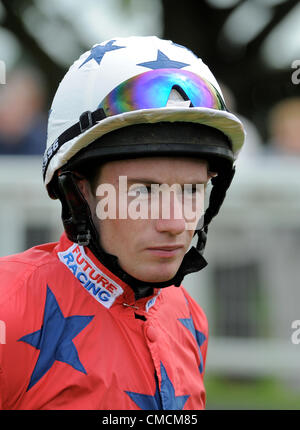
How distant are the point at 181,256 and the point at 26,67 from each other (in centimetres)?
902

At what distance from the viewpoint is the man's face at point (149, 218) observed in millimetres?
2270

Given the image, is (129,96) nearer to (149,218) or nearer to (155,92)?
→ (155,92)

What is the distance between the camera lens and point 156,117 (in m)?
2.29

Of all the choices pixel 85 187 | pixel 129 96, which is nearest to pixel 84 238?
pixel 85 187

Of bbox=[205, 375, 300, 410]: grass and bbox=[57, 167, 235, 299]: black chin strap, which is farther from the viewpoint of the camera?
bbox=[205, 375, 300, 410]: grass

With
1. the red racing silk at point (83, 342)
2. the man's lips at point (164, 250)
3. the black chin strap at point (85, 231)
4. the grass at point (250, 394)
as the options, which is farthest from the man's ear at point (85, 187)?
the grass at point (250, 394)

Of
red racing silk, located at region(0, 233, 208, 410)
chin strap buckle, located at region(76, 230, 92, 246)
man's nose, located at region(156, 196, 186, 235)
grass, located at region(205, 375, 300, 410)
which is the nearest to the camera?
red racing silk, located at region(0, 233, 208, 410)

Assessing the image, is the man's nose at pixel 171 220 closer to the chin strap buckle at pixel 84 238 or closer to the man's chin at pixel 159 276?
the man's chin at pixel 159 276

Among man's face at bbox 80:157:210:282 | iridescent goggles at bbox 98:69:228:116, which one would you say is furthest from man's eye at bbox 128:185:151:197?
iridescent goggles at bbox 98:69:228:116

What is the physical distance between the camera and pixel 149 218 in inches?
89.6

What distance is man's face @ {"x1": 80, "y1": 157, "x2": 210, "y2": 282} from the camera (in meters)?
2.27

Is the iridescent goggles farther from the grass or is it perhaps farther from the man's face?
the grass

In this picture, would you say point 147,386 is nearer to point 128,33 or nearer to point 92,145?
point 92,145
